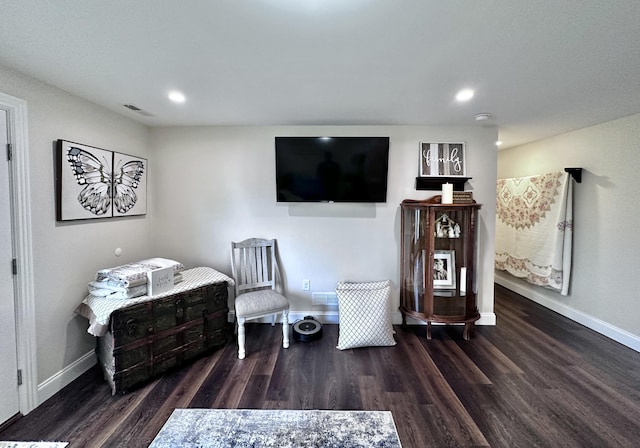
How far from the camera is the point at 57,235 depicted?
2.04 meters

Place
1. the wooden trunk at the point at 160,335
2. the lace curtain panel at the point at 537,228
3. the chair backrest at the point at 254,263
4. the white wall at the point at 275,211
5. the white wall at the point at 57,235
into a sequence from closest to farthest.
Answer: the white wall at the point at 57,235 → the wooden trunk at the point at 160,335 → the chair backrest at the point at 254,263 → the white wall at the point at 275,211 → the lace curtain panel at the point at 537,228

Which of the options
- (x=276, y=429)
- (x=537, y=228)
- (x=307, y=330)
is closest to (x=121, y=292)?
(x=276, y=429)

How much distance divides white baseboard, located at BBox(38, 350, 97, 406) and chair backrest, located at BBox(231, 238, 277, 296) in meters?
1.36

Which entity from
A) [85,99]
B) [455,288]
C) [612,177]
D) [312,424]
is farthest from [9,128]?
[612,177]

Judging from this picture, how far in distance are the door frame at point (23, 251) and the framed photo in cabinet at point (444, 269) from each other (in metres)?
3.38

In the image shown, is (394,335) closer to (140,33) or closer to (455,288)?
(455,288)

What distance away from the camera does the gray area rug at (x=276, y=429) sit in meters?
1.58

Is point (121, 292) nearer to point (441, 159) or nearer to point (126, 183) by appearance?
point (126, 183)

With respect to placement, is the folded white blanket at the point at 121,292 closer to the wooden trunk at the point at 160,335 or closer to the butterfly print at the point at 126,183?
the wooden trunk at the point at 160,335

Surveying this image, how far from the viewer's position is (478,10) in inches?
47.6

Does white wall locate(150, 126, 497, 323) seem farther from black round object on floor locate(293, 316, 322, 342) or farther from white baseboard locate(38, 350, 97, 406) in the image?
white baseboard locate(38, 350, 97, 406)

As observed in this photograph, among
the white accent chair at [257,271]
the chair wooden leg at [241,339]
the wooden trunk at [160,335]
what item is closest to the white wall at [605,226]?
the white accent chair at [257,271]

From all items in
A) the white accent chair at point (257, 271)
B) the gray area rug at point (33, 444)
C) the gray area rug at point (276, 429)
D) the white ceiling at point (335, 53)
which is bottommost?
the gray area rug at point (33, 444)

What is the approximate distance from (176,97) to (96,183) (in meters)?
1.03
